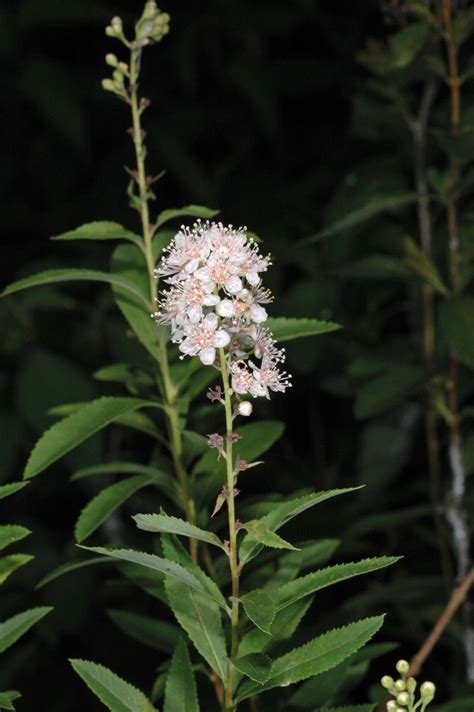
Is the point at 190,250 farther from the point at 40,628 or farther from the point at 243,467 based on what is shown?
the point at 40,628

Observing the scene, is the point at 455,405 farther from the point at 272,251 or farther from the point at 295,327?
the point at 272,251

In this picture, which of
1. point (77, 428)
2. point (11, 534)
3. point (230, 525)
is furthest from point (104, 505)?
point (230, 525)

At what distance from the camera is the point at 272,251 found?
3436 mm

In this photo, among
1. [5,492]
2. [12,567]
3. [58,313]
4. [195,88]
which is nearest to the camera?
[5,492]

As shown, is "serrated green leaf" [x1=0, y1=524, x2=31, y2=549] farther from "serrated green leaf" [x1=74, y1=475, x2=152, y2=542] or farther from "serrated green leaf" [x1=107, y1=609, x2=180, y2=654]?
"serrated green leaf" [x1=107, y1=609, x2=180, y2=654]

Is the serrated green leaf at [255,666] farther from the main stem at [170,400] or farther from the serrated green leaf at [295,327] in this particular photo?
the serrated green leaf at [295,327]

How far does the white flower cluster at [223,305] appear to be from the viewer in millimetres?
1336

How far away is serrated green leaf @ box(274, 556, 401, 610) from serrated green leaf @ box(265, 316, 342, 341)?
0.40 metres

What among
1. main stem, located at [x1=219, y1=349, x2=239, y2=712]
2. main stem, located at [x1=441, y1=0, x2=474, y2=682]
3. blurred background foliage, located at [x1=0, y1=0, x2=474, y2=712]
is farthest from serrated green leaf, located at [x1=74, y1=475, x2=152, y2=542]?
main stem, located at [x1=441, y1=0, x2=474, y2=682]

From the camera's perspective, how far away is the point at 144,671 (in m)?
3.04

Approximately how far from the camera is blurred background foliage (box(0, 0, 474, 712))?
2.63 metres

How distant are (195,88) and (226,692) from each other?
2970 mm

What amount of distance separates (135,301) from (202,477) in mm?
328

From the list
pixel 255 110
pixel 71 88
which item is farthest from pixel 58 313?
pixel 255 110
